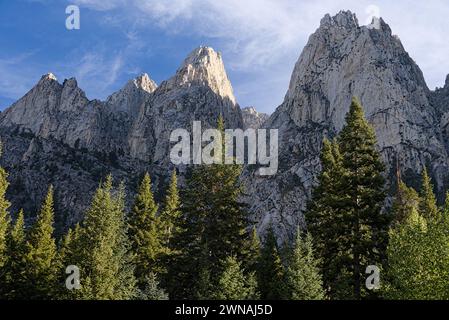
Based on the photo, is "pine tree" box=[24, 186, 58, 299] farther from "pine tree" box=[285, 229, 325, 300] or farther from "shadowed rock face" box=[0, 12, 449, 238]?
"shadowed rock face" box=[0, 12, 449, 238]

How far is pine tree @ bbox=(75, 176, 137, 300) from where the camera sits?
31469 millimetres

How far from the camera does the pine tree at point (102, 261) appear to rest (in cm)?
3147

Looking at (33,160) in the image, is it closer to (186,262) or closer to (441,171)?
(441,171)

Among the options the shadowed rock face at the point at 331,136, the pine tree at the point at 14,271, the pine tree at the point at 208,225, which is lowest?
the pine tree at the point at 14,271

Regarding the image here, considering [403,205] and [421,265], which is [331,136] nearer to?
[403,205]

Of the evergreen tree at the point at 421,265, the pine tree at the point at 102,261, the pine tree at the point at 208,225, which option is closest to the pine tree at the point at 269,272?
the pine tree at the point at 208,225

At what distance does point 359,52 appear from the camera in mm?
184250

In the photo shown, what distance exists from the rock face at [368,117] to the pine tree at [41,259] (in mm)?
99301

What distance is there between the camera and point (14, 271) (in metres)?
47.8

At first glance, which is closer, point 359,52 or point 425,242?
point 425,242

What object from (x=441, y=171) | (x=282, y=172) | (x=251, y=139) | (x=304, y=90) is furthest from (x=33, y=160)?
(x=441, y=171)

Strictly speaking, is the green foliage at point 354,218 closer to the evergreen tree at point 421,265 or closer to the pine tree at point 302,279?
the pine tree at point 302,279

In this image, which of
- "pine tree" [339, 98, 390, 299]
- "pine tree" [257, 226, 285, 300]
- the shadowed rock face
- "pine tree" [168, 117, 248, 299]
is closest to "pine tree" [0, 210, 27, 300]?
"pine tree" [168, 117, 248, 299]
